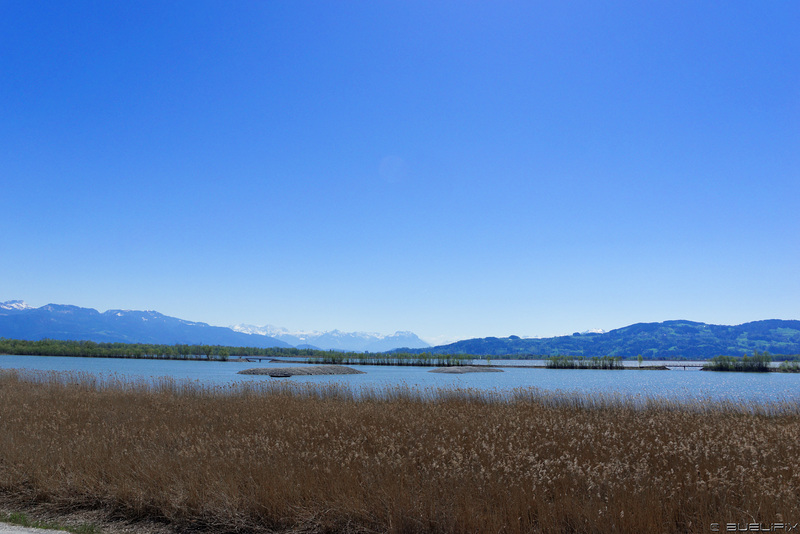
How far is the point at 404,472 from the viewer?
8523 mm

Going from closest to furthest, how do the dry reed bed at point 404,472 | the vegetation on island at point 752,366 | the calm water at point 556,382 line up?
1. the dry reed bed at point 404,472
2. the calm water at point 556,382
3. the vegetation on island at point 752,366

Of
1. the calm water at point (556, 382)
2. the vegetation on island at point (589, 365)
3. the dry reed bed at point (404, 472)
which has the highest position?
the dry reed bed at point (404, 472)

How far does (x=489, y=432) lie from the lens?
12516 millimetres

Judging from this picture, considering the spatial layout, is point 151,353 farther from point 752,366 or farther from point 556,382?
point 752,366

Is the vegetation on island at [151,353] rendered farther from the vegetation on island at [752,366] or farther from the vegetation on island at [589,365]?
the vegetation on island at [752,366]

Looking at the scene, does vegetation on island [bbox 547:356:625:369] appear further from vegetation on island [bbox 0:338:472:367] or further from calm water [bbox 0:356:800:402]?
calm water [bbox 0:356:800:402]

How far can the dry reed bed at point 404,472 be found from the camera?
708cm

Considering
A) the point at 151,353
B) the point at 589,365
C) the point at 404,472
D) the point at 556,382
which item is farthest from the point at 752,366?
the point at 151,353

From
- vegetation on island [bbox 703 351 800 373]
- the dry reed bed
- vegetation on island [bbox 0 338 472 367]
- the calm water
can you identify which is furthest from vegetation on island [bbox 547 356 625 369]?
the dry reed bed

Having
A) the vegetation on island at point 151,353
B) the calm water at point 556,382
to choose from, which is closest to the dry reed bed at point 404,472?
the calm water at point 556,382

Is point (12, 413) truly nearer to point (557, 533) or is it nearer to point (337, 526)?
point (337, 526)

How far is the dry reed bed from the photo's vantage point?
23.2ft

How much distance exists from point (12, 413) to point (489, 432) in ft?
50.7

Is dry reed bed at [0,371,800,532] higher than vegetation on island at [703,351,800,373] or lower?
higher
